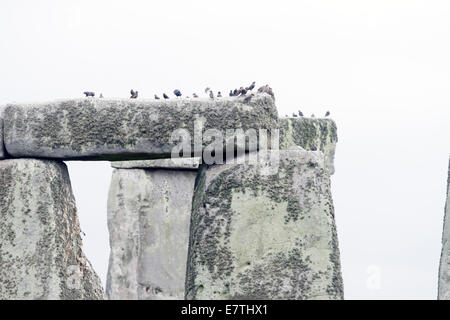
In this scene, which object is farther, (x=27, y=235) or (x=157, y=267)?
(x=157, y=267)

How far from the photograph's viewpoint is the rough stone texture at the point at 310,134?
15.6m

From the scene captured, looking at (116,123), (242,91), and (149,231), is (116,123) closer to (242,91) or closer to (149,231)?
(242,91)

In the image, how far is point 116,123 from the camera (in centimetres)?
1188

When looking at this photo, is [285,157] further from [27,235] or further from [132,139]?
[27,235]

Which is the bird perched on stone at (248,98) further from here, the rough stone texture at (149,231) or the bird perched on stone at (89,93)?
A: the rough stone texture at (149,231)

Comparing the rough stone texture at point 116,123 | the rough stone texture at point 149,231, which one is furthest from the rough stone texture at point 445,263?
the rough stone texture at point 149,231

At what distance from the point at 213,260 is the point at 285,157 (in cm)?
98

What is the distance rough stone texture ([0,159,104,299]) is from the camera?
1226 centimetres

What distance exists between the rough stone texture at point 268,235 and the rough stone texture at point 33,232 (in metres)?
1.34

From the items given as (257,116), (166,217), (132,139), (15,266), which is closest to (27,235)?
(15,266)

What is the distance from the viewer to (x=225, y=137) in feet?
37.9

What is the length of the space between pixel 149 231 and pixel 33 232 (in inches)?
243
